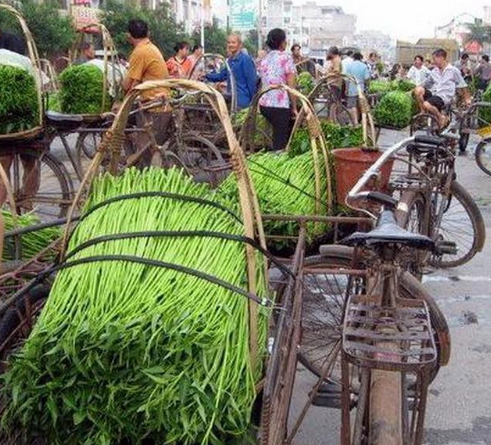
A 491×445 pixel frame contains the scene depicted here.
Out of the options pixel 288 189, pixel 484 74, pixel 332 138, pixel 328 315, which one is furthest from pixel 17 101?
pixel 484 74

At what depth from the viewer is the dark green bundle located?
481cm

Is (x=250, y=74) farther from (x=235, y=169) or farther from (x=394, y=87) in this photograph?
→ (x=394, y=87)

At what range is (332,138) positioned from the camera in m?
4.92

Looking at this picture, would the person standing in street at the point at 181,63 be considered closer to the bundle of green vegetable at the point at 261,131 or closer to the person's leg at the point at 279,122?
the bundle of green vegetable at the point at 261,131

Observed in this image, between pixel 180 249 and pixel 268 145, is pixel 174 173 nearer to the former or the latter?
pixel 180 249

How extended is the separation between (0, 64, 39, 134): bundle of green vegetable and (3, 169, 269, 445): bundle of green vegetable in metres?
3.64

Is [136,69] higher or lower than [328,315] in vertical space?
higher

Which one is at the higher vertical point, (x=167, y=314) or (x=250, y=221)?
(x=250, y=221)

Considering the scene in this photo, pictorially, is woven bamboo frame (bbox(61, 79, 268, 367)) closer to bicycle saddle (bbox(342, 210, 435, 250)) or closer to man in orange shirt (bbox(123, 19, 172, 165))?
bicycle saddle (bbox(342, 210, 435, 250))

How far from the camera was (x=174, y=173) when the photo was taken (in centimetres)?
266

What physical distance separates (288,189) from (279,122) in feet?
11.2

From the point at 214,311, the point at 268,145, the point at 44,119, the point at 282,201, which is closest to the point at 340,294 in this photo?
the point at 282,201

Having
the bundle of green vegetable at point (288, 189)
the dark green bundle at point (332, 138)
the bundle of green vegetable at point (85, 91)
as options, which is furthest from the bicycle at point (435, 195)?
the bundle of green vegetable at point (85, 91)

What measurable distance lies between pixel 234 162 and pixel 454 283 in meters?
3.61
